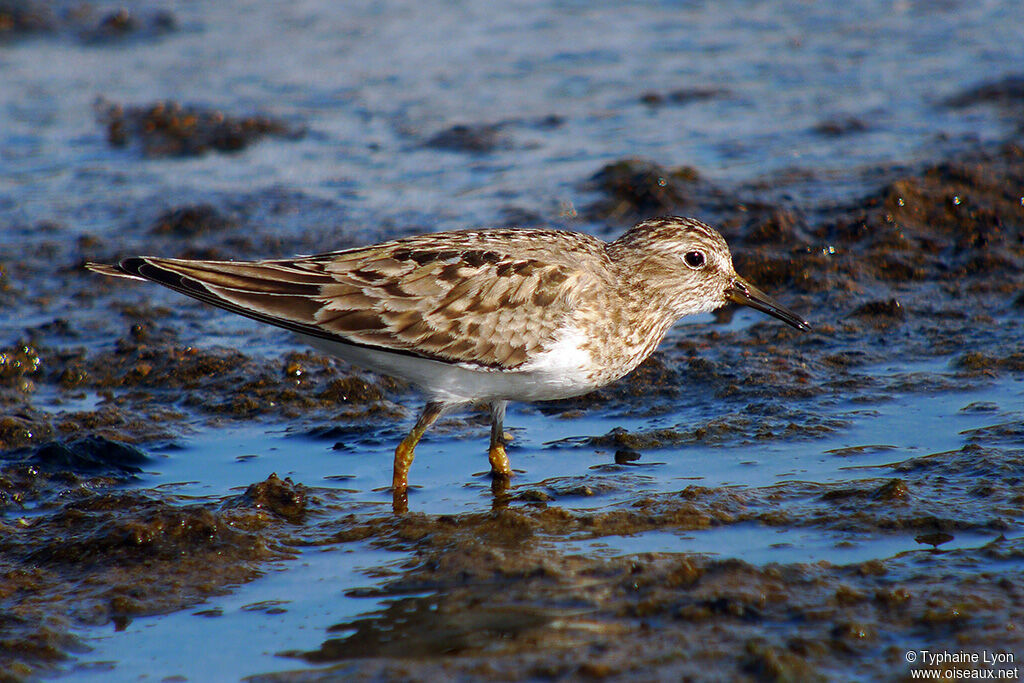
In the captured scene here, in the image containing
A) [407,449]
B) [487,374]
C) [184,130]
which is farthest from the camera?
[184,130]

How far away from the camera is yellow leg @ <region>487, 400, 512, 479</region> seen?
277 inches

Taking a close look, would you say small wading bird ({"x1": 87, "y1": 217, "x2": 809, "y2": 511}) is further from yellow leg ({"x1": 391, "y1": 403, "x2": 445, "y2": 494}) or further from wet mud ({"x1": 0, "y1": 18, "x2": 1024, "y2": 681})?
wet mud ({"x1": 0, "y1": 18, "x2": 1024, "y2": 681})

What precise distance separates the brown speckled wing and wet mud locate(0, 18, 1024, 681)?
0.95 metres

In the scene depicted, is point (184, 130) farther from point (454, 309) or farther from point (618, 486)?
point (618, 486)

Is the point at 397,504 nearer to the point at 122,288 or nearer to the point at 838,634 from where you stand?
the point at 838,634

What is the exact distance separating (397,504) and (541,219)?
4.84 m

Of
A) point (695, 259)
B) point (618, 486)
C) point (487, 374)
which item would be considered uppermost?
point (695, 259)

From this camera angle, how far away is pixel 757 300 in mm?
7793

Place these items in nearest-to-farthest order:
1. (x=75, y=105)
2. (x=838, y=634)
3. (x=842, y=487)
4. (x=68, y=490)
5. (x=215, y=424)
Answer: (x=838, y=634)
(x=842, y=487)
(x=68, y=490)
(x=215, y=424)
(x=75, y=105)

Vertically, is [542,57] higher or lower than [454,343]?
higher

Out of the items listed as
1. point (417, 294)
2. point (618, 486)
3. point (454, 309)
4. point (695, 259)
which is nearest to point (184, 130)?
point (417, 294)

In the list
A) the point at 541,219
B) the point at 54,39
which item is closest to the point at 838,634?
the point at 541,219

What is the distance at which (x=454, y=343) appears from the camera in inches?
264

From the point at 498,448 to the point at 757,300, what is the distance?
211 centimetres
